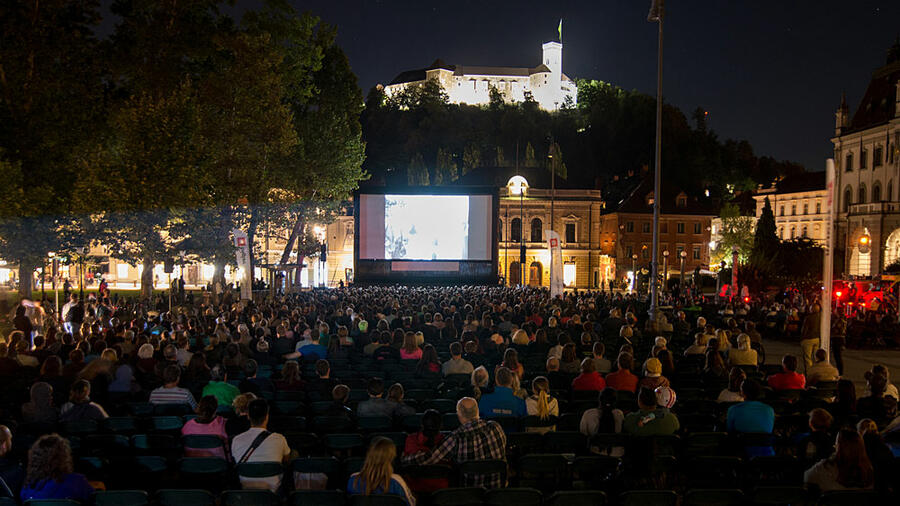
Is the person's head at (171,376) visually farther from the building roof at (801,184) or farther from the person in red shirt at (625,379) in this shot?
the building roof at (801,184)

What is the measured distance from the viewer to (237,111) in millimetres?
27953

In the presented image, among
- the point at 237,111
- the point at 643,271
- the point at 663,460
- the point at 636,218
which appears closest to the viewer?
the point at 663,460

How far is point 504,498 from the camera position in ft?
14.4

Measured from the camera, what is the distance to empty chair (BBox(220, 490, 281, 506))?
14.8 feet

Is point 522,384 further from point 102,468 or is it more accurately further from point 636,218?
point 636,218

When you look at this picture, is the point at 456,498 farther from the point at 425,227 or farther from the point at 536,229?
the point at 536,229

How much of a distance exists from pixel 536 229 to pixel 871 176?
87.5ft

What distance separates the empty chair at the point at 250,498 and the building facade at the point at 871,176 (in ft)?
157

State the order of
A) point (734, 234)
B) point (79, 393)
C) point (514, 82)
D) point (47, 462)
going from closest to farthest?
point (47, 462) → point (79, 393) → point (734, 234) → point (514, 82)

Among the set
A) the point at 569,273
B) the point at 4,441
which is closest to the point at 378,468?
the point at 4,441

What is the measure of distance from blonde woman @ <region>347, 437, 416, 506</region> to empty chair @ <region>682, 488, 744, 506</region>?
1902mm

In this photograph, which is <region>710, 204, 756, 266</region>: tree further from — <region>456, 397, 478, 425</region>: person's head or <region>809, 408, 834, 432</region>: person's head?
<region>456, 397, 478, 425</region>: person's head

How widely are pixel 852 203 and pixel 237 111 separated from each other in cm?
4878

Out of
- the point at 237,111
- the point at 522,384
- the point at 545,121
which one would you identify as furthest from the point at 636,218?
the point at 522,384
